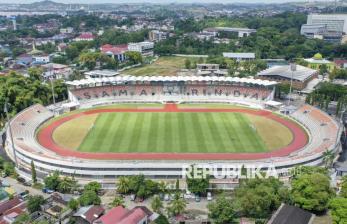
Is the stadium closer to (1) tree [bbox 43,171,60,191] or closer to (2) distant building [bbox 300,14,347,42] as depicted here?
(1) tree [bbox 43,171,60,191]

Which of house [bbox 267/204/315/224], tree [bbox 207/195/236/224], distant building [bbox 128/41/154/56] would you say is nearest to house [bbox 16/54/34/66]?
distant building [bbox 128/41/154/56]

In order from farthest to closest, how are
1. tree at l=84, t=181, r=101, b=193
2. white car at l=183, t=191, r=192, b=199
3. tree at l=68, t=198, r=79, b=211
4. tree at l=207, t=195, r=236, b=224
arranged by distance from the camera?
1. white car at l=183, t=191, r=192, b=199
2. tree at l=84, t=181, r=101, b=193
3. tree at l=68, t=198, r=79, b=211
4. tree at l=207, t=195, r=236, b=224

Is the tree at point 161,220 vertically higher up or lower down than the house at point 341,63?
lower down

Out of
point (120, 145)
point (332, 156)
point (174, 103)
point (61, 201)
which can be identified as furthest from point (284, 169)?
point (174, 103)

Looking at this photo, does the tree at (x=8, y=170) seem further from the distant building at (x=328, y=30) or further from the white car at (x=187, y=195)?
the distant building at (x=328, y=30)

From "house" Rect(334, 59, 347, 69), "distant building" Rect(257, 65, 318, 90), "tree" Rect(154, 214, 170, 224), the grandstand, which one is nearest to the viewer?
"tree" Rect(154, 214, 170, 224)

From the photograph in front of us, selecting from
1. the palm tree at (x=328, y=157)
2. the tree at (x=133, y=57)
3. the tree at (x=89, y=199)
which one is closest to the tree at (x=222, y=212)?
the tree at (x=89, y=199)
